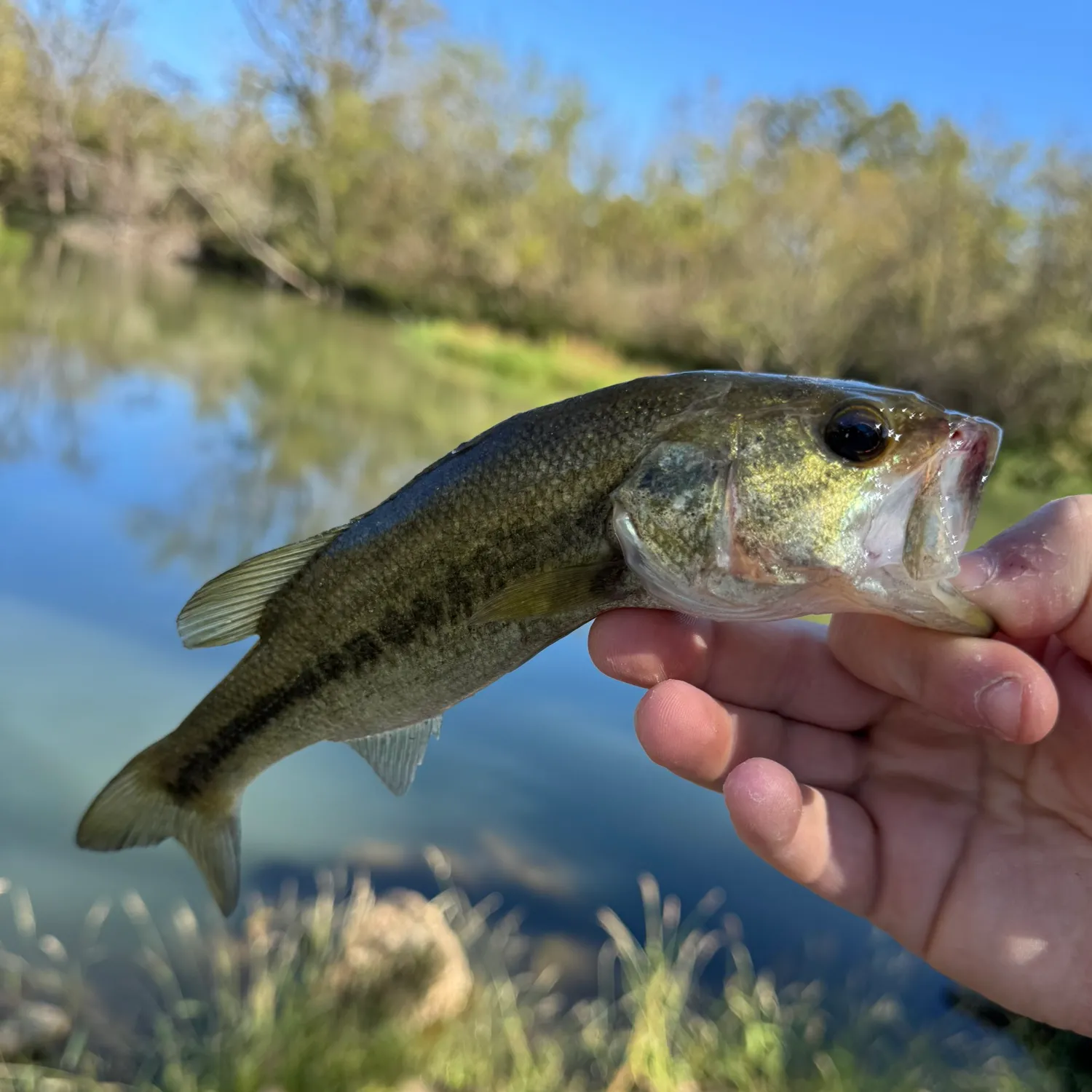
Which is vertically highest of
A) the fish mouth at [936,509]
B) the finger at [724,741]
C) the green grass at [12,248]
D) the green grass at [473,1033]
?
the green grass at [12,248]

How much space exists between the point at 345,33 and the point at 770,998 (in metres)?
50.1

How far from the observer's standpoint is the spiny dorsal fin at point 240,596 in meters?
2.37

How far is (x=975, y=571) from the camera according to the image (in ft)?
6.41

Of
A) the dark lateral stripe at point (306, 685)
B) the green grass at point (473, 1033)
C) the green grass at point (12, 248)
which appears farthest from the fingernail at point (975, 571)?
the green grass at point (12, 248)

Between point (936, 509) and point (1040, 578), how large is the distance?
1.18 feet

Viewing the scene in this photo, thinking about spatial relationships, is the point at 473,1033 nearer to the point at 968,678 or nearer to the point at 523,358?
the point at 968,678

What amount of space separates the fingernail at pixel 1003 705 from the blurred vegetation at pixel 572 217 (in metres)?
23.4

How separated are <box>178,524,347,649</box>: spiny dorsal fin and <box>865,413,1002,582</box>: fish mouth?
55.5 inches

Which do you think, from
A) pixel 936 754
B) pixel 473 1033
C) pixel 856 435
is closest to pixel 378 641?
pixel 856 435

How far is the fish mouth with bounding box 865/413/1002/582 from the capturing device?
179 cm

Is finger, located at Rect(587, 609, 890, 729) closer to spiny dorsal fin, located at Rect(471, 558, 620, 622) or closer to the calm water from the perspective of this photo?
spiny dorsal fin, located at Rect(471, 558, 620, 622)

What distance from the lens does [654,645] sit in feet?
7.32

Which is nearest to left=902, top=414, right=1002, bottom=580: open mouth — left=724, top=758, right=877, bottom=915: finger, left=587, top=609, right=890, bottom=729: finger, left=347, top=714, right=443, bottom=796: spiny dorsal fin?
left=724, top=758, right=877, bottom=915: finger

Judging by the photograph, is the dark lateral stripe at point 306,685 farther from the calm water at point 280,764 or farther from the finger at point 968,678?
the calm water at point 280,764
